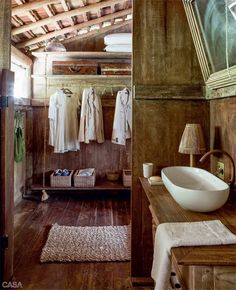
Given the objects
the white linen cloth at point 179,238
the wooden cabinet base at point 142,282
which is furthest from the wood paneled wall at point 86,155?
the white linen cloth at point 179,238

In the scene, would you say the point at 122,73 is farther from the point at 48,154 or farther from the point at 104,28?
the point at 48,154

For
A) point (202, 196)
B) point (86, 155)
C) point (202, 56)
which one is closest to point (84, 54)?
point (86, 155)

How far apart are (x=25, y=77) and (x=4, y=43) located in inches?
110

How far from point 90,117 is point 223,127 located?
285cm

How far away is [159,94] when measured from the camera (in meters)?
2.29

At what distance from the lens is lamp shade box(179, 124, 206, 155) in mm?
2078

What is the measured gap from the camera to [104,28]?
4.98 meters

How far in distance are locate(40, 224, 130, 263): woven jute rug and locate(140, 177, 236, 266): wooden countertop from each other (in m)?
1.02

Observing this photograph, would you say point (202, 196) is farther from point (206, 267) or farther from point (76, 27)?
point (76, 27)

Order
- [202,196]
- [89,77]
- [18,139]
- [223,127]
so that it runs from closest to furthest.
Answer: [202,196] → [223,127] → [18,139] → [89,77]

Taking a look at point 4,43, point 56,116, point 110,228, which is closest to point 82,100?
point 56,116

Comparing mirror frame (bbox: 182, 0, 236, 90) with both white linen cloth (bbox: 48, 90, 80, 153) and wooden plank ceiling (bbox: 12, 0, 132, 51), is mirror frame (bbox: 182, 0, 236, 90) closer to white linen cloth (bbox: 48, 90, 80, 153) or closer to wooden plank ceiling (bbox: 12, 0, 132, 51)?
wooden plank ceiling (bbox: 12, 0, 132, 51)

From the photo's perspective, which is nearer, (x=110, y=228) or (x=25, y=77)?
(x=110, y=228)

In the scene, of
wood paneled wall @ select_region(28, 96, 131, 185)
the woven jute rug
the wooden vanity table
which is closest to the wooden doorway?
the woven jute rug
